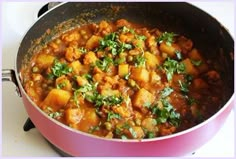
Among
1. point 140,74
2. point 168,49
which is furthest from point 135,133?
point 168,49

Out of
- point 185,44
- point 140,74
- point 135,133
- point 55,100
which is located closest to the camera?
point 135,133

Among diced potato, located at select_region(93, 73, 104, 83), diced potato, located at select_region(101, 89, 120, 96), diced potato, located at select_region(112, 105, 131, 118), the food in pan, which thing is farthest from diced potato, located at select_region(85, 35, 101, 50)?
diced potato, located at select_region(112, 105, 131, 118)

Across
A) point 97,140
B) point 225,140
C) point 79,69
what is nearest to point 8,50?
point 79,69

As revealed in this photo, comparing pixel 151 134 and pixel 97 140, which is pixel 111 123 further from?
pixel 97 140

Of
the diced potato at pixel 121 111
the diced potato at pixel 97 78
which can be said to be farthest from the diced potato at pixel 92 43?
the diced potato at pixel 121 111

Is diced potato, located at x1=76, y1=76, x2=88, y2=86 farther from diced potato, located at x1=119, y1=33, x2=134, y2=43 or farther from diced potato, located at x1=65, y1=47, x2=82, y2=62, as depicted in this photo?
diced potato, located at x1=119, y1=33, x2=134, y2=43

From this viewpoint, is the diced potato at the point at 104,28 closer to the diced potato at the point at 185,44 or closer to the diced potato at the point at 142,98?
the diced potato at the point at 185,44

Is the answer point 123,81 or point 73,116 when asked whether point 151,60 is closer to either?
point 123,81
